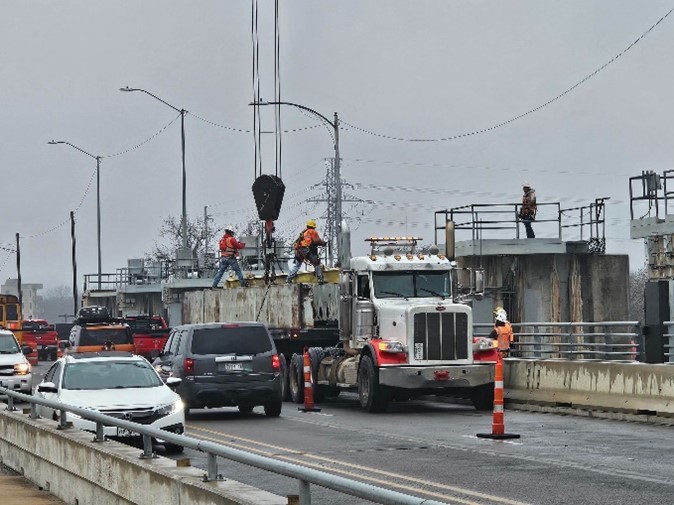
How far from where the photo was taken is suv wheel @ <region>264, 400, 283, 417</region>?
2816cm

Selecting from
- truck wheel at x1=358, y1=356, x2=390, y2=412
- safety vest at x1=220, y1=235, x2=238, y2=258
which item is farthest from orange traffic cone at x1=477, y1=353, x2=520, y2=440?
safety vest at x1=220, y1=235, x2=238, y2=258

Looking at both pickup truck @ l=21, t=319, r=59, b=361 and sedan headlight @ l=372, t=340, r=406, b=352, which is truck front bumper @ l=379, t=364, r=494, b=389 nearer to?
sedan headlight @ l=372, t=340, r=406, b=352

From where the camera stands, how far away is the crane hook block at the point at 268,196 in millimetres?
43281

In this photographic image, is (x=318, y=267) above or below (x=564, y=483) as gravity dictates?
above

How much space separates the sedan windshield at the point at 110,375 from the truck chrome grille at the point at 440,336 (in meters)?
7.34

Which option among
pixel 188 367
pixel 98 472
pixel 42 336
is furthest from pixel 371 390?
pixel 42 336

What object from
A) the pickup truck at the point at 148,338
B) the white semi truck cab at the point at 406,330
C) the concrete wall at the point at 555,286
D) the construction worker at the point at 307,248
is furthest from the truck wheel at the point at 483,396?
the pickup truck at the point at 148,338

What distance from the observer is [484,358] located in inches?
1128

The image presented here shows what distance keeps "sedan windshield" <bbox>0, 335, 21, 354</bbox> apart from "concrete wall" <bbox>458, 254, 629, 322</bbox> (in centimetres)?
1842

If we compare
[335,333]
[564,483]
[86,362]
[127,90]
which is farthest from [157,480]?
[127,90]

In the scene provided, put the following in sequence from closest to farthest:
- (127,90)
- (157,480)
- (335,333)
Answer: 1. (157,480)
2. (335,333)
3. (127,90)

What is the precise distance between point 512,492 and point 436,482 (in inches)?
48.7

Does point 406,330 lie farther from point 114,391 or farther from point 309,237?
point 114,391

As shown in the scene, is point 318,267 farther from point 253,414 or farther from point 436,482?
point 436,482
